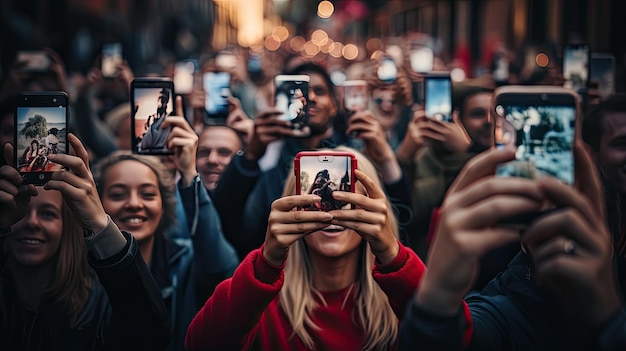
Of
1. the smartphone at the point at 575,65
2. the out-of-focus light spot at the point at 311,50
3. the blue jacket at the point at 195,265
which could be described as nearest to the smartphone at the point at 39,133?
the blue jacket at the point at 195,265

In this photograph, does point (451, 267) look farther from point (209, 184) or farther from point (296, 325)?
point (209, 184)

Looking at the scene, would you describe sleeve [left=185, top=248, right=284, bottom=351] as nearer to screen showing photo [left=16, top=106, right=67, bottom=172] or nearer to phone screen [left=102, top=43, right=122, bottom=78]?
screen showing photo [left=16, top=106, right=67, bottom=172]

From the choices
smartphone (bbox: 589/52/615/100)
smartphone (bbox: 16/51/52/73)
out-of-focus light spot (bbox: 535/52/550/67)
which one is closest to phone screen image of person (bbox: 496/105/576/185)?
smartphone (bbox: 589/52/615/100)

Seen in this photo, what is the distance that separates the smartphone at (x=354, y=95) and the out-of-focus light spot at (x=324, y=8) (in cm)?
7904

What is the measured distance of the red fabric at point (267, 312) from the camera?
8.09 feet

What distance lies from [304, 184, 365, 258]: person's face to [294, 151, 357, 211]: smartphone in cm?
48

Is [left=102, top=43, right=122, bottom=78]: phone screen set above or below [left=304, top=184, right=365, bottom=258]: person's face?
above

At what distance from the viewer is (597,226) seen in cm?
187

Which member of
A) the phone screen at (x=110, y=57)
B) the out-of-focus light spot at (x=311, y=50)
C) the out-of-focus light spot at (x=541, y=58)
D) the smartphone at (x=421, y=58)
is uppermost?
the out-of-focus light spot at (x=311, y=50)

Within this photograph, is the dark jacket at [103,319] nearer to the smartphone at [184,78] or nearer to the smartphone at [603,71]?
the smartphone at [603,71]

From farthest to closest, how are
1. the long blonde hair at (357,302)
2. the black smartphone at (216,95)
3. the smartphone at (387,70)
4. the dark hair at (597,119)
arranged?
the smartphone at (387,70)
the black smartphone at (216,95)
the dark hair at (597,119)
the long blonde hair at (357,302)

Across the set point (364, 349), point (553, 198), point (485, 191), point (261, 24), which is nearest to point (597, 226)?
point (553, 198)

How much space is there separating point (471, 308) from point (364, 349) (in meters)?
0.39

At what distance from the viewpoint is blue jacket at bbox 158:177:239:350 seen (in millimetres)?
3512
